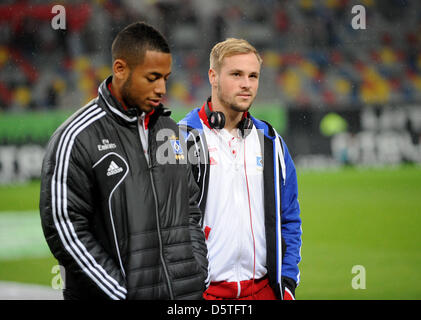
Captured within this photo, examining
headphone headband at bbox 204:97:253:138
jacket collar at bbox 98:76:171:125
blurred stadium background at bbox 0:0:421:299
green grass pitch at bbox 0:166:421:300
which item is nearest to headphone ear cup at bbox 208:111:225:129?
headphone headband at bbox 204:97:253:138

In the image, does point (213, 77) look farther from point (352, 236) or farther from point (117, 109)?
point (352, 236)

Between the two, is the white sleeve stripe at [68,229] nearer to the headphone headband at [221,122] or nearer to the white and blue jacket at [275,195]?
the white and blue jacket at [275,195]

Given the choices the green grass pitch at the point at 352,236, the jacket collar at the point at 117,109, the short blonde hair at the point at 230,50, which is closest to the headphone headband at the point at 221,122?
the short blonde hair at the point at 230,50

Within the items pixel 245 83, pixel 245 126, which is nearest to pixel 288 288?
pixel 245 126

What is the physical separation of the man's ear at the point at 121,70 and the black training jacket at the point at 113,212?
8 cm

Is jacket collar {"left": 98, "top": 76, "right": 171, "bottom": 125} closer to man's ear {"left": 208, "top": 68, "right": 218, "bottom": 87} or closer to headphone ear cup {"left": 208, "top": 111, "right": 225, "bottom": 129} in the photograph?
headphone ear cup {"left": 208, "top": 111, "right": 225, "bottom": 129}

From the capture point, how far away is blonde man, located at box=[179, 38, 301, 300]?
2971mm

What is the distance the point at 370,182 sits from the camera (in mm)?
16156

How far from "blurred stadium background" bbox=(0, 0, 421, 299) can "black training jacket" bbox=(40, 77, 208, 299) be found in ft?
19.0

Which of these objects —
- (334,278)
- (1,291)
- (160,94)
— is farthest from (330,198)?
(160,94)
